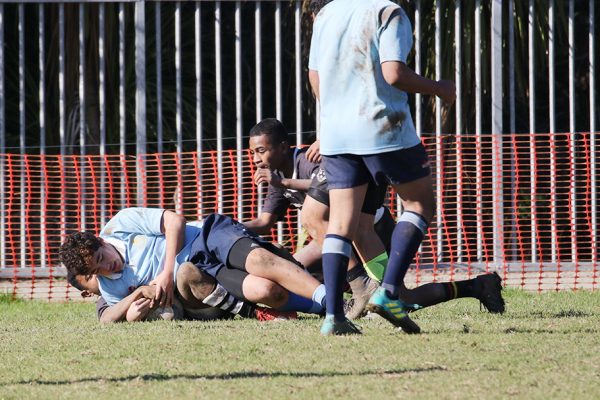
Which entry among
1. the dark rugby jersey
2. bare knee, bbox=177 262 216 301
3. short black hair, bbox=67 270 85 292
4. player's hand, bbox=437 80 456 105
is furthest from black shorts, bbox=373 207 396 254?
short black hair, bbox=67 270 85 292

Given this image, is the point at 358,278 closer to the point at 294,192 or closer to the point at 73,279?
the point at 294,192

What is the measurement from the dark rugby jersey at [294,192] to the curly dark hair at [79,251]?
1177 mm

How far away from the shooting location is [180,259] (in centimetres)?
695

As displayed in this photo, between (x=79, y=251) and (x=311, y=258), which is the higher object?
(x=79, y=251)

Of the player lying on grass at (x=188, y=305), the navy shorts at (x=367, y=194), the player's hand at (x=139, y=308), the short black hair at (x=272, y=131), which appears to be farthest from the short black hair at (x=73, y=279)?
the navy shorts at (x=367, y=194)

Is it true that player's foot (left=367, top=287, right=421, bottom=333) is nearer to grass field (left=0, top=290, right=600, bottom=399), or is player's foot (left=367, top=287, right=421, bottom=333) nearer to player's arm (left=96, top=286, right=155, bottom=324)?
grass field (left=0, top=290, right=600, bottom=399)

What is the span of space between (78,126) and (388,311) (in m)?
6.71

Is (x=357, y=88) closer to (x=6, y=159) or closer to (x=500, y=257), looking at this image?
(x=500, y=257)

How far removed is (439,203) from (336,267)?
15.5ft

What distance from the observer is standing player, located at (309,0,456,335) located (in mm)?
5434

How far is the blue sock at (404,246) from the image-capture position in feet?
18.1

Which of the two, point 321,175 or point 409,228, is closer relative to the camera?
point 409,228

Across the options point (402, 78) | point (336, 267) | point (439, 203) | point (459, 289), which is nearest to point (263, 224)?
point (459, 289)

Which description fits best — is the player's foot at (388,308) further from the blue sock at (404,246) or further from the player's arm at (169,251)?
the player's arm at (169,251)
